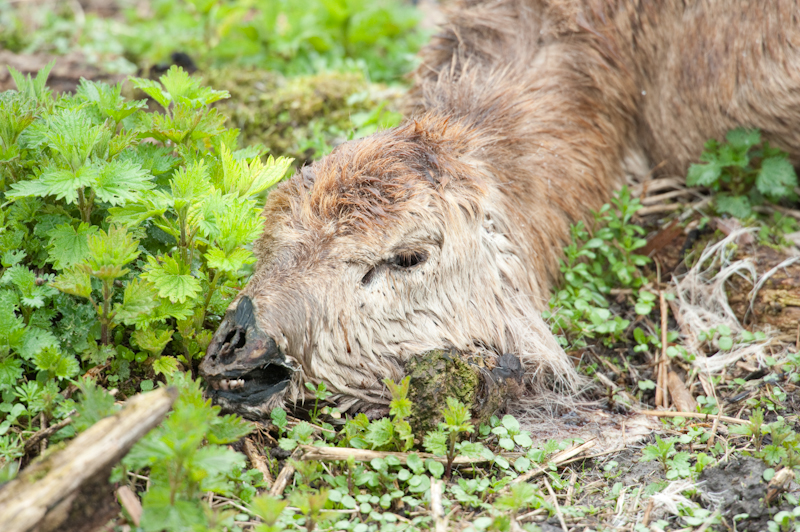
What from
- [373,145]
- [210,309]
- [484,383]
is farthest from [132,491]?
[373,145]

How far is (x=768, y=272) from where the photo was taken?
352cm

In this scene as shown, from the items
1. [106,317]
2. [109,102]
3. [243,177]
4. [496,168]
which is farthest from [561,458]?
[109,102]

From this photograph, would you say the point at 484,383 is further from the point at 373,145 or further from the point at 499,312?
the point at 373,145

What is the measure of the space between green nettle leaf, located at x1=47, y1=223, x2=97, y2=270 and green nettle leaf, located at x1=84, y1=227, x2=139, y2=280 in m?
0.14

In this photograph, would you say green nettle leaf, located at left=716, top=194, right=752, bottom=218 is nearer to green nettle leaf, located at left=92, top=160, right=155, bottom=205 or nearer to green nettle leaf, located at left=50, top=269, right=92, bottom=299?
green nettle leaf, located at left=92, top=160, right=155, bottom=205

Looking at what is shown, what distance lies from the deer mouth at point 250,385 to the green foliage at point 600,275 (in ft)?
4.37

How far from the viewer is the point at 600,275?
366cm

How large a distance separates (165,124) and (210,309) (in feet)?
2.60

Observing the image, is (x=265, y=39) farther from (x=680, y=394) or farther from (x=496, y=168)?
(x=680, y=394)

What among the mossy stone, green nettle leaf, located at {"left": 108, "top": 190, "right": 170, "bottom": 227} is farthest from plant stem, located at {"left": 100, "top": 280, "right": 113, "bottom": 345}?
the mossy stone

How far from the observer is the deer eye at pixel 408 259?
9.44ft

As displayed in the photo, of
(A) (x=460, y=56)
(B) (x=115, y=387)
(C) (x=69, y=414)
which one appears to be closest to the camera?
(C) (x=69, y=414)

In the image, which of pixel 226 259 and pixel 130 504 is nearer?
pixel 130 504

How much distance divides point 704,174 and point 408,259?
193 centimetres
